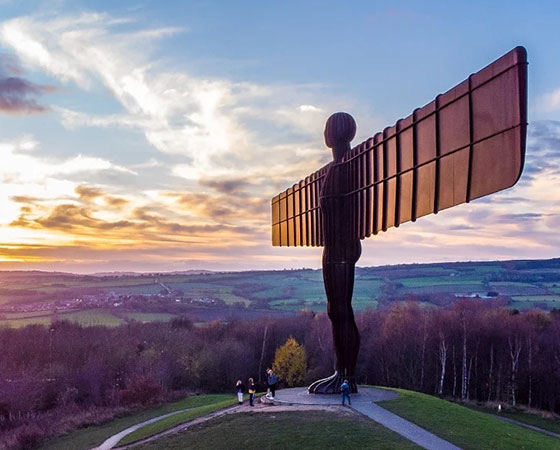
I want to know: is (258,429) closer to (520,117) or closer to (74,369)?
(520,117)

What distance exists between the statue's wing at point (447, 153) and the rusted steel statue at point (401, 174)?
0.02 meters

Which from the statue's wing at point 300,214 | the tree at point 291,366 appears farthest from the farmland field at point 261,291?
the statue's wing at point 300,214

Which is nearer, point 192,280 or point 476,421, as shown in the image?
point 476,421

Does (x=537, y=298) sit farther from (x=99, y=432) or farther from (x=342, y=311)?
(x=99, y=432)

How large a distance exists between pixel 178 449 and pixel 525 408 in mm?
36209

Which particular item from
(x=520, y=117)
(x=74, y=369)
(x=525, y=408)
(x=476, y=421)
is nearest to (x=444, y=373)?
(x=525, y=408)

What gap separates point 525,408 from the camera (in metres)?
46.2

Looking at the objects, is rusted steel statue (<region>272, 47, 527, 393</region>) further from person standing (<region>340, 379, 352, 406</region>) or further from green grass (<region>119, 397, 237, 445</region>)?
green grass (<region>119, 397, 237, 445</region>)

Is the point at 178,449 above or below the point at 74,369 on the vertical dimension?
above

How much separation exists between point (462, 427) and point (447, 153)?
1199cm

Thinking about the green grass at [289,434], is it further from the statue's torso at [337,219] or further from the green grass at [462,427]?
the statue's torso at [337,219]

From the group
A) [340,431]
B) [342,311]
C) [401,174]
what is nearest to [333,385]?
[342,311]

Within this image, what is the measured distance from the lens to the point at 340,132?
2344cm

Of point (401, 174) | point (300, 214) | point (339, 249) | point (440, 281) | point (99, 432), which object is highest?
point (401, 174)
